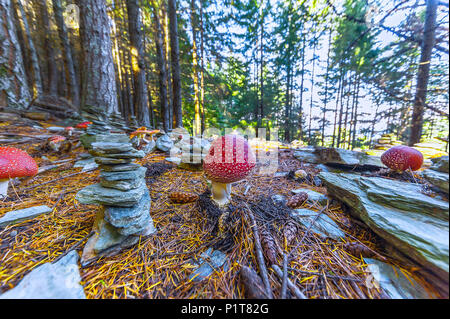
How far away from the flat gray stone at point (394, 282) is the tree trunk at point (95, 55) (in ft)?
17.9

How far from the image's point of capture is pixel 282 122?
43.8ft

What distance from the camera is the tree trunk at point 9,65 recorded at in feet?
13.2

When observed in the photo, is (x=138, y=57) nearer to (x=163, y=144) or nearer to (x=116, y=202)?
(x=163, y=144)

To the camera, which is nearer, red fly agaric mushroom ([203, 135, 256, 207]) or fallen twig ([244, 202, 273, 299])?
fallen twig ([244, 202, 273, 299])

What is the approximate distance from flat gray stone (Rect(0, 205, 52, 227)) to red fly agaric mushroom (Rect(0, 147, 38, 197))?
388 mm

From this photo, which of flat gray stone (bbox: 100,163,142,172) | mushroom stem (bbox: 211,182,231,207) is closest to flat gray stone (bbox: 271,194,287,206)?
mushroom stem (bbox: 211,182,231,207)

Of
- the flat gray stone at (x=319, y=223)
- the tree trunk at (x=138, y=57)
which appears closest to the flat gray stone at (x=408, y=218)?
the flat gray stone at (x=319, y=223)

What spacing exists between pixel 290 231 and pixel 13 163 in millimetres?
2715

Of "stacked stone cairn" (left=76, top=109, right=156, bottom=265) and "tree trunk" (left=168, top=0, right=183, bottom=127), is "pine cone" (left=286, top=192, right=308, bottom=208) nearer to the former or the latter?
"stacked stone cairn" (left=76, top=109, right=156, bottom=265)

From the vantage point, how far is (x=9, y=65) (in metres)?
4.21

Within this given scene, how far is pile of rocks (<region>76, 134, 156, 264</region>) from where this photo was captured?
1.14 m

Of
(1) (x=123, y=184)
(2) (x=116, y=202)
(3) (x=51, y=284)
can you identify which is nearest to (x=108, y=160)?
(1) (x=123, y=184)
